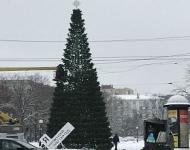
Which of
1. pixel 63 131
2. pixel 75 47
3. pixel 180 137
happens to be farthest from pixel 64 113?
pixel 180 137

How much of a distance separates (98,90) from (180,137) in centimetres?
1849

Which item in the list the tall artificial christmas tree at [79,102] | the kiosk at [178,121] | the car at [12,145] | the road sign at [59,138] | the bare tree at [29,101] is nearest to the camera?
the car at [12,145]

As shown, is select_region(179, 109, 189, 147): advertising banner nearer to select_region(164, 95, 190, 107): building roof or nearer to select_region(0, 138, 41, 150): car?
select_region(164, 95, 190, 107): building roof

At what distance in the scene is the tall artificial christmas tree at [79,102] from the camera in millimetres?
47094

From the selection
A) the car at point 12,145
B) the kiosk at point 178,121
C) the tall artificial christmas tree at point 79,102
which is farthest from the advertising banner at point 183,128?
the tall artificial christmas tree at point 79,102

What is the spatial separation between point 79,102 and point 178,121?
1766 centimetres

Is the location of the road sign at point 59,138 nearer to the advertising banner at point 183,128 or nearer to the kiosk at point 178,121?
the kiosk at point 178,121

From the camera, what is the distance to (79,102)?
154ft

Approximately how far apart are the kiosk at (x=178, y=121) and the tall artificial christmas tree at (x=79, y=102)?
16.4m

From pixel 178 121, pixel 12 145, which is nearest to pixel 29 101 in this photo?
pixel 178 121

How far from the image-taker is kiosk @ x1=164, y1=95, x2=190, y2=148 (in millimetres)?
30250

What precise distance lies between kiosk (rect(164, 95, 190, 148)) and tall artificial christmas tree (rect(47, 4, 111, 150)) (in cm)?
1641

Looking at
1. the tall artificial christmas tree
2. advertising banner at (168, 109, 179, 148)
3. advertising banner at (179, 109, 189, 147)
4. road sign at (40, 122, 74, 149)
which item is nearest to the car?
advertising banner at (168, 109, 179, 148)

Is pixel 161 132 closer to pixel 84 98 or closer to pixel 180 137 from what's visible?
pixel 180 137
